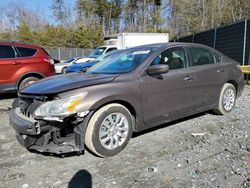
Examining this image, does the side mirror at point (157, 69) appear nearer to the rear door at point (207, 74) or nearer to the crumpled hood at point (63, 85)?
the crumpled hood at point (63, 85)

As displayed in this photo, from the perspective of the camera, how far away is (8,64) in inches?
300

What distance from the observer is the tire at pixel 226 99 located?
5.43 meters

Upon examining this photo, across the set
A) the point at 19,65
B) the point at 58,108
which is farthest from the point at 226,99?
the point at 19,65

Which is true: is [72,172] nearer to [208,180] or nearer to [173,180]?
[173,180]

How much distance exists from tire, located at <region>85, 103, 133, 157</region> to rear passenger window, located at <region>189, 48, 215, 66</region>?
1.86m

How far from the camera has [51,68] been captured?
27.7 feet

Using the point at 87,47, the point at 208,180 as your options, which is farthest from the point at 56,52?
the point at 208,180

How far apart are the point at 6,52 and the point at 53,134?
209 inches

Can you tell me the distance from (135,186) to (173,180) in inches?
17.7

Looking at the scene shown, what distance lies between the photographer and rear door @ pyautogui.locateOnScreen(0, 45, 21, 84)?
7.55 m

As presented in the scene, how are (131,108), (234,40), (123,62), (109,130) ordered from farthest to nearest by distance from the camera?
(234,40) < (123,62) < (131,108) < (109,130)

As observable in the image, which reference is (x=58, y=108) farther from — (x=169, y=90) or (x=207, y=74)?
(x=207, y=74)

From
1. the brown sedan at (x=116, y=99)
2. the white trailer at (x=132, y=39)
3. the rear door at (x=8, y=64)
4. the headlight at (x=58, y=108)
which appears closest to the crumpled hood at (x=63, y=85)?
the brown sedan at (x=116, y=99)

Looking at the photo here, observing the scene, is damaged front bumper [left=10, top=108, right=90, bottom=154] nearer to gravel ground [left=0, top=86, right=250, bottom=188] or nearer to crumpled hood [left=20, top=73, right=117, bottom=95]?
gravel ground [left=0, top=86, right=250, bottom=188]
